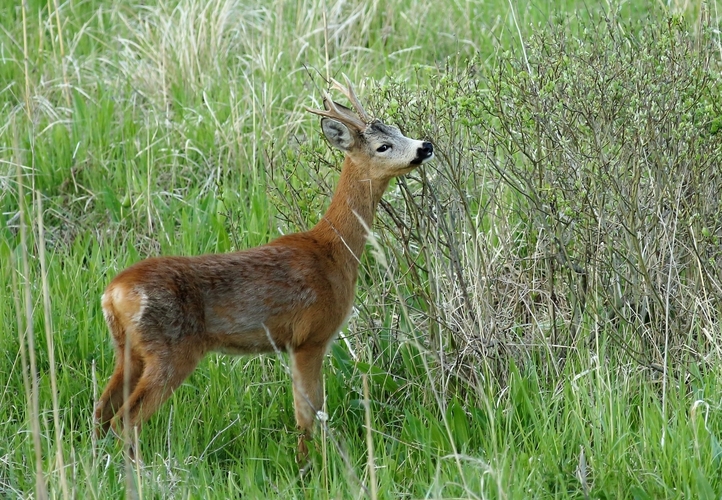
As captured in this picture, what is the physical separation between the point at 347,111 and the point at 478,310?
1.20 m

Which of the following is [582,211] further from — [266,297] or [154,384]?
[154,384]

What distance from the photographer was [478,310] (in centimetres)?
530

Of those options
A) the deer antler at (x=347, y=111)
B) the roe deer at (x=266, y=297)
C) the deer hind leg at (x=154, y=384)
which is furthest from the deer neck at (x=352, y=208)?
the deer hind leg at (x=154, y=384)

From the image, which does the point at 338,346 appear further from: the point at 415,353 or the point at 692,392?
the point at 692,392

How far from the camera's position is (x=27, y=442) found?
186 inches

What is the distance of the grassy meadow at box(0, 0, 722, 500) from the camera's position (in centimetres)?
445

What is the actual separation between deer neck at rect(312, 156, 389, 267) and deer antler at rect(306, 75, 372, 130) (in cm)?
22

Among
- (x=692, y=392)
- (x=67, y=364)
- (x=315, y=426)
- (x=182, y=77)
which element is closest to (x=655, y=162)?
(x=692, y=392)

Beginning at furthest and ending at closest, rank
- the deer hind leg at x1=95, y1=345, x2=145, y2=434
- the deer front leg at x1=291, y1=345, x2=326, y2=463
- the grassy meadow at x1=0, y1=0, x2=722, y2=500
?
the deer front leg at x1=291, y1=345, x2=326, y2=463 → the deer hind leg at x1=95, y1=345, x2=145, y2=434 → the grassy meadow at x1=0, y1=0, x2=722, y2=500

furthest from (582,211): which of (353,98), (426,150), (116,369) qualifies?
(116,369)

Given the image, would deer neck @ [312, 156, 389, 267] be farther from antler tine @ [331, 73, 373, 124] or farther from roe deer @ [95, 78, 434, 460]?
antler tine @ [331, 73, 373, 124]

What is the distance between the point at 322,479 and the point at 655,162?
7.13 feet

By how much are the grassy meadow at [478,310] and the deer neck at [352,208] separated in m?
0.12

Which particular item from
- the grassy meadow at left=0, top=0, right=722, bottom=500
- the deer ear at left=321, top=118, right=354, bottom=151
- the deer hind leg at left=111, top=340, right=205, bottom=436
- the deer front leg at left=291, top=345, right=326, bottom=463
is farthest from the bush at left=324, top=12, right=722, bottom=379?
the deer hind leg at left=111, top=340, right=205, bottom=436
